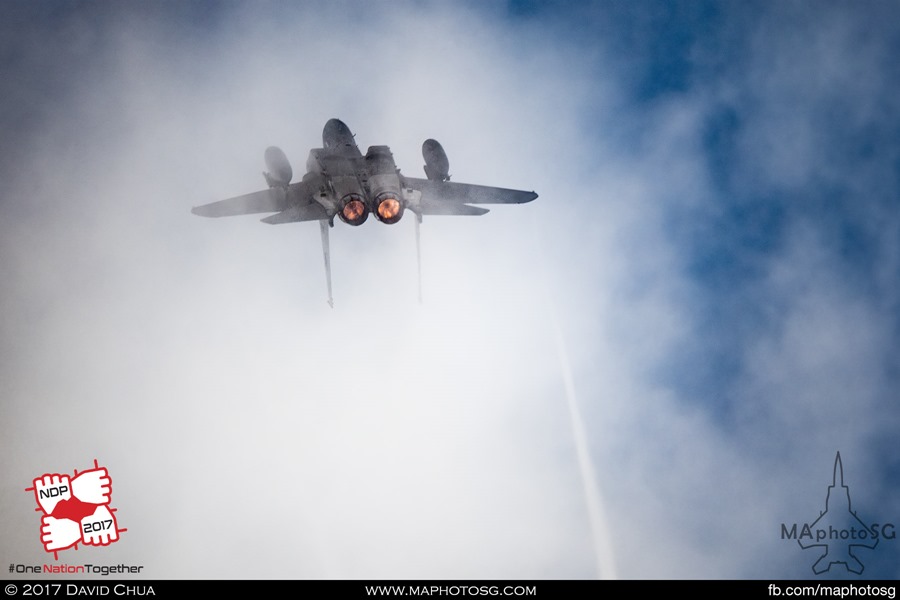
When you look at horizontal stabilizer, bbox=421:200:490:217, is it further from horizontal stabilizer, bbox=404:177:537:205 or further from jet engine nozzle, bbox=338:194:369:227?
jet engine nozzle, bbox=338:194:369:227

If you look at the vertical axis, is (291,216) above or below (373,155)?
below

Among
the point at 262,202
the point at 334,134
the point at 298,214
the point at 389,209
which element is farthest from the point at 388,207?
the point at 262,202

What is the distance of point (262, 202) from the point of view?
15.3 metres

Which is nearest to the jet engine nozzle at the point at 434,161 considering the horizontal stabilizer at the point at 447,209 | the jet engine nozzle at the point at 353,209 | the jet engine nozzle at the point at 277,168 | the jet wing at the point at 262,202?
the horizontal stabilizer at the point at 447,209

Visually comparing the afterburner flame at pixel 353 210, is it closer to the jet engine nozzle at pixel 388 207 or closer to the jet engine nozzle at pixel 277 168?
the jet engine nozzle at pixel 388 207

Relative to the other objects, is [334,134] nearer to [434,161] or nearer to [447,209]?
[434,161]

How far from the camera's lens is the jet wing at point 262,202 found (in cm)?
1497

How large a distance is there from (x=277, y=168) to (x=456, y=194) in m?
5.25

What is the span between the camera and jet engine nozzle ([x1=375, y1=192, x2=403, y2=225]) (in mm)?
13625
